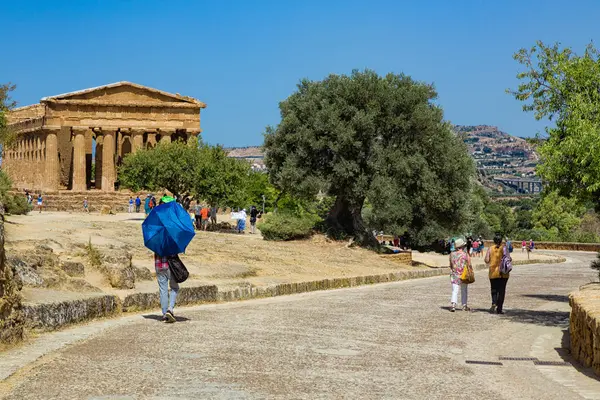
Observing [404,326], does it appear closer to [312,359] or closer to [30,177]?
[312,359]

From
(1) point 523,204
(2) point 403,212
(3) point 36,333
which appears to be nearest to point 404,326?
(3) point 36,333

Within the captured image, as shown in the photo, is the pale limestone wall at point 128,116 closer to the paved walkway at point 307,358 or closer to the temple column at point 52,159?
the temple column at point 52,159

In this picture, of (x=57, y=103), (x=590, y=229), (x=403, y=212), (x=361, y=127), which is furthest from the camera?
(x=590, y=229)

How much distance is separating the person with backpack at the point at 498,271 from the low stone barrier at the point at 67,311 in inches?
291

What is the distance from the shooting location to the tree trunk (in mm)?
42125

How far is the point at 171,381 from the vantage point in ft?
28.3

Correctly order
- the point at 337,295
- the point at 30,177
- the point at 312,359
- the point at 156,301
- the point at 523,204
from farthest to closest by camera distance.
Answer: the point at 523,204 < the point at 30,177 < the point at 337,295 < the point at 156,301 < the point at 312,359

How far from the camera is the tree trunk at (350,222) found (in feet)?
138

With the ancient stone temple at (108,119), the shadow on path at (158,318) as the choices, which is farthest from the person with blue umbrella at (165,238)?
the ancient stone temple at (108,119)

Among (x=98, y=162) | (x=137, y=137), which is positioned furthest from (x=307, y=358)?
(x=98, y=162)

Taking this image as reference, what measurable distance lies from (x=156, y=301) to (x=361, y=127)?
25412mm

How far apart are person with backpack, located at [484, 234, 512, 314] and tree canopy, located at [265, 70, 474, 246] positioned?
20926mm

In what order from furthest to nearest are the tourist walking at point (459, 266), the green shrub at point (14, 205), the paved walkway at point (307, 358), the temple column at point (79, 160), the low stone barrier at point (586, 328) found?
the temple column at point (79, 160) < the green shrub at point (14, 205) < the tourist walking at point (459, 266) < the low stone barrier at point (586, 328) < the paved walkway at point (307, 358)

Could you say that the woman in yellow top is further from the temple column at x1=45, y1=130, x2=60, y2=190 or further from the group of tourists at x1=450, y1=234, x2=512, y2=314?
the temple column at x1=45, y1=130, x2=60, y2=190
